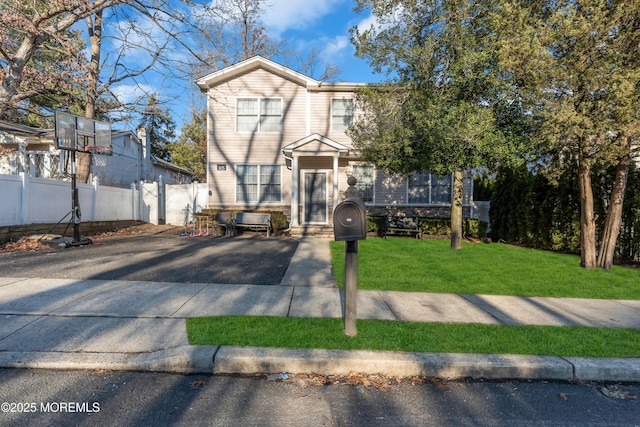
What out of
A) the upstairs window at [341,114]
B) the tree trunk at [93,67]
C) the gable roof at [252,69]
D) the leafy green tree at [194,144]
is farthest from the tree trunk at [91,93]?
the leafy green tree at [194,144]

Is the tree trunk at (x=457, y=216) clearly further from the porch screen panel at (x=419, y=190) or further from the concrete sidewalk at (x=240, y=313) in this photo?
the concrete sidewalk at (x=240, y=313)

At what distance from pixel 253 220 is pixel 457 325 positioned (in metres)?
9.81

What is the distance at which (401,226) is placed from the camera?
12922 mm

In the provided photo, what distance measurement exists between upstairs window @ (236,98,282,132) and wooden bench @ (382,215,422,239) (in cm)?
640

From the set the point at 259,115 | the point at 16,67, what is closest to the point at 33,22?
the point at 16,67

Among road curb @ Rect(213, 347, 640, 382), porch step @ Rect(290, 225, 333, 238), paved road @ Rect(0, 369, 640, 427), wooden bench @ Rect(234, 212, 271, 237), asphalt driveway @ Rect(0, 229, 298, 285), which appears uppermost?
wooden bench @ Rect(234, 212, 271, 237)

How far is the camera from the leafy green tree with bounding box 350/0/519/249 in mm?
8492

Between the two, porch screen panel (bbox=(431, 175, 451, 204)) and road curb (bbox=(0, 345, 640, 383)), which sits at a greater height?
porch screen panel (bbox=(431, 175, 451, 204))

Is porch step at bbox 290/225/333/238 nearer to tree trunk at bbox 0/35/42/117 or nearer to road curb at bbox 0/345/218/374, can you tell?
tree trunk at bbox 0/35/42/117

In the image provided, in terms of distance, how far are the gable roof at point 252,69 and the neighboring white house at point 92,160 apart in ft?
18.8

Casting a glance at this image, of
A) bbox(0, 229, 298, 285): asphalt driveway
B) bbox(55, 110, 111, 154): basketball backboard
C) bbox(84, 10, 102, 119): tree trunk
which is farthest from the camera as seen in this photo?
bbox(84, 10, 102, 119): tree trunk

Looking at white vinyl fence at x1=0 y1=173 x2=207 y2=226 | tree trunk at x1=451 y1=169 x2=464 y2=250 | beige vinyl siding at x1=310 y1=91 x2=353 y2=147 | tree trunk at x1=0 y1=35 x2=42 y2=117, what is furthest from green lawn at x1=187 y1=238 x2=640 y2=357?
tree trunk at x1=0 y1=35 x2=42 y2=117

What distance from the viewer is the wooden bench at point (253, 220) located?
41.8ft

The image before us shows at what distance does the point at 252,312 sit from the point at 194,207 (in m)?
14.5
